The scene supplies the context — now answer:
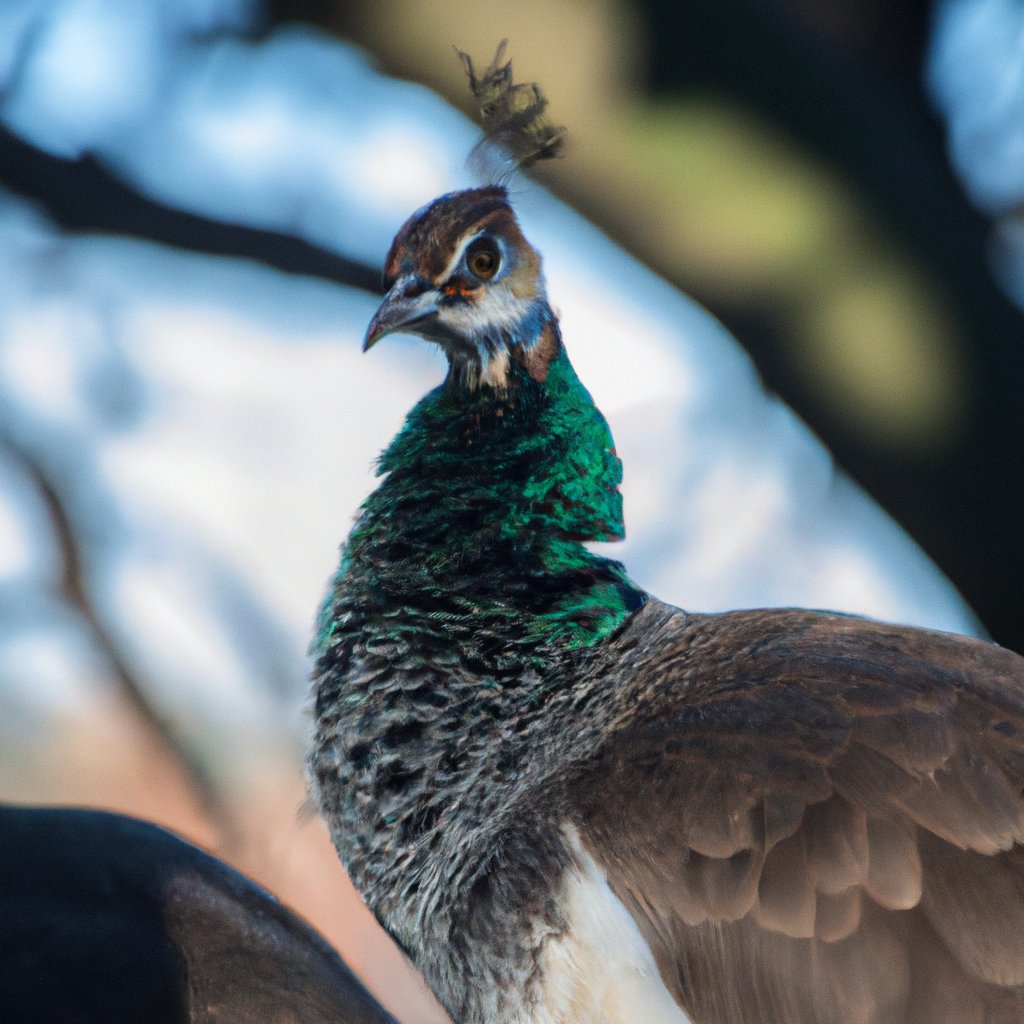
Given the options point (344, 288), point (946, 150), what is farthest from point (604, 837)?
point (344, 288)

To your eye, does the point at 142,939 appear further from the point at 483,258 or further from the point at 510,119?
the point at 510,119

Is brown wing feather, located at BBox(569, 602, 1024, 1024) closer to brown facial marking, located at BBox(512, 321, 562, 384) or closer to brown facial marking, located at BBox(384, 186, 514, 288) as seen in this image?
brown facial marking, located at BBox(512, 321, 562, 384)

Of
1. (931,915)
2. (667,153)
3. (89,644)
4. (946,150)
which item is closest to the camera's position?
(931,915)

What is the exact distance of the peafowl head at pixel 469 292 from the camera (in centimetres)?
99

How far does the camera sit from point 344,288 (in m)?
1.72

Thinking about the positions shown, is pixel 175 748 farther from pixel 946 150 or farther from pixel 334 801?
pixel 946 150

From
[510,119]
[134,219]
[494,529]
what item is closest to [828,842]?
[494,529]

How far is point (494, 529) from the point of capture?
3.04 ft

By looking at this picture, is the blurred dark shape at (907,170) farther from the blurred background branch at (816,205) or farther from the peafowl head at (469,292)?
the peafowl head at (469,292)

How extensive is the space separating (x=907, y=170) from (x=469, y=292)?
0.68 m

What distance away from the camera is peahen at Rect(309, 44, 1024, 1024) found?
62 cm

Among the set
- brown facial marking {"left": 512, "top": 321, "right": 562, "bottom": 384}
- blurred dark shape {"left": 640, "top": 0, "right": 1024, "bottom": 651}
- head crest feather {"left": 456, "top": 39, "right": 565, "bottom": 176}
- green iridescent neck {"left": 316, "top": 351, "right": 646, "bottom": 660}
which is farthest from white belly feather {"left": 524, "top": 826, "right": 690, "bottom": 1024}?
blurred dark shape {"left": 640, "top": 0, "right": 1024, "bottom": 651}

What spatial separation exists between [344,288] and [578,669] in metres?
1.10

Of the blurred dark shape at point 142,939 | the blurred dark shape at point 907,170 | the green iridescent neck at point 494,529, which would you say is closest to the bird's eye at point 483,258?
the green iridescent neck at point 494,529
